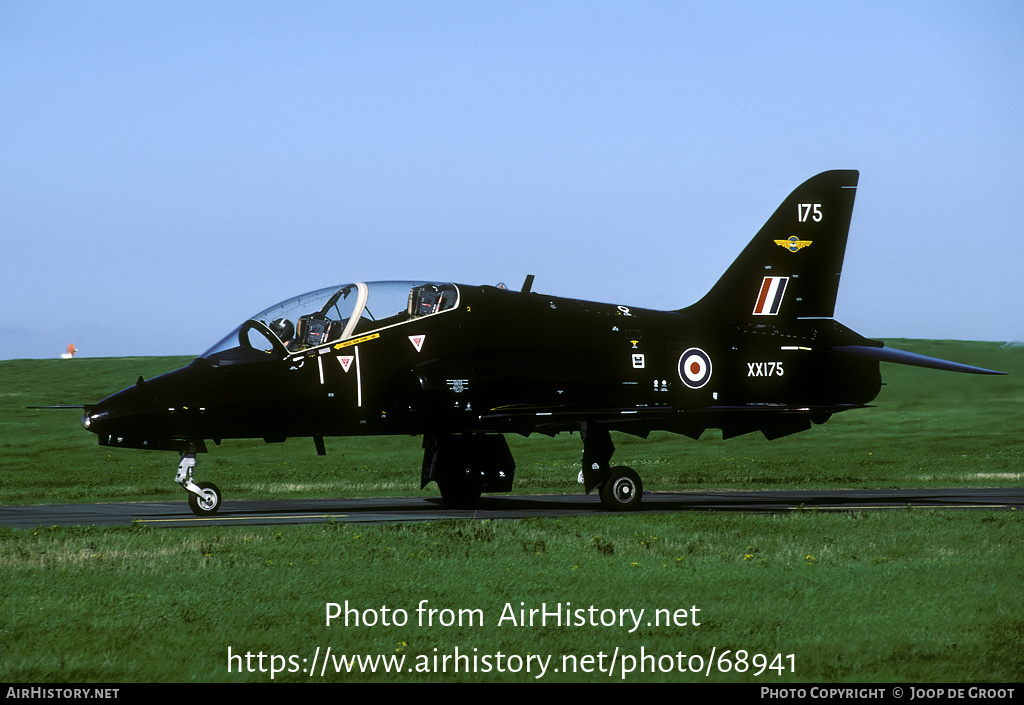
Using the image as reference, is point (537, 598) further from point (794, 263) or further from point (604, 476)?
point (794, 263)

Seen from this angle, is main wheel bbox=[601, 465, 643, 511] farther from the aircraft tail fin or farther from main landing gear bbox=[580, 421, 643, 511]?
the aircraft tail fin

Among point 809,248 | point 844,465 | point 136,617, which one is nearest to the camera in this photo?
point 136,617

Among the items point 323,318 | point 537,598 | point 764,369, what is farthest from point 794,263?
point 537,598

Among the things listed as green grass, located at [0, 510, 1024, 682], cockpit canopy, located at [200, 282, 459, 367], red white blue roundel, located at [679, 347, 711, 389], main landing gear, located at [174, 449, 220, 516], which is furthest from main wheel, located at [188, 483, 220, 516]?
red white blue roundel, located at [679, 347, 711, 389]

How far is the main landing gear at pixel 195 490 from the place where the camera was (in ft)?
67.8

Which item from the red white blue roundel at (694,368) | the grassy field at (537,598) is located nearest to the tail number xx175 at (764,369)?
the red white blue roundel at (694,368)

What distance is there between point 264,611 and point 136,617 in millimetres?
1151

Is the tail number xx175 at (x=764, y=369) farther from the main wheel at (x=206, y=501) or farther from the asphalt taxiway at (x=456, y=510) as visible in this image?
the main wheel at (x=206, y=501)

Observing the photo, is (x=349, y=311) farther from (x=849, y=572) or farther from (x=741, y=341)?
(x=849, y=572)

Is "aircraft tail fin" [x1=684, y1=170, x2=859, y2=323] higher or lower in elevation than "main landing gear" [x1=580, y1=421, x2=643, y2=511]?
higher

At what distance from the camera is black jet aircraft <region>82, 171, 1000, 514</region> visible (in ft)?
66.6

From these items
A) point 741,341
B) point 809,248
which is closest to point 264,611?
point 741,341

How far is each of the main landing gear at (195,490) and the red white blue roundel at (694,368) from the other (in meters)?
9.67
